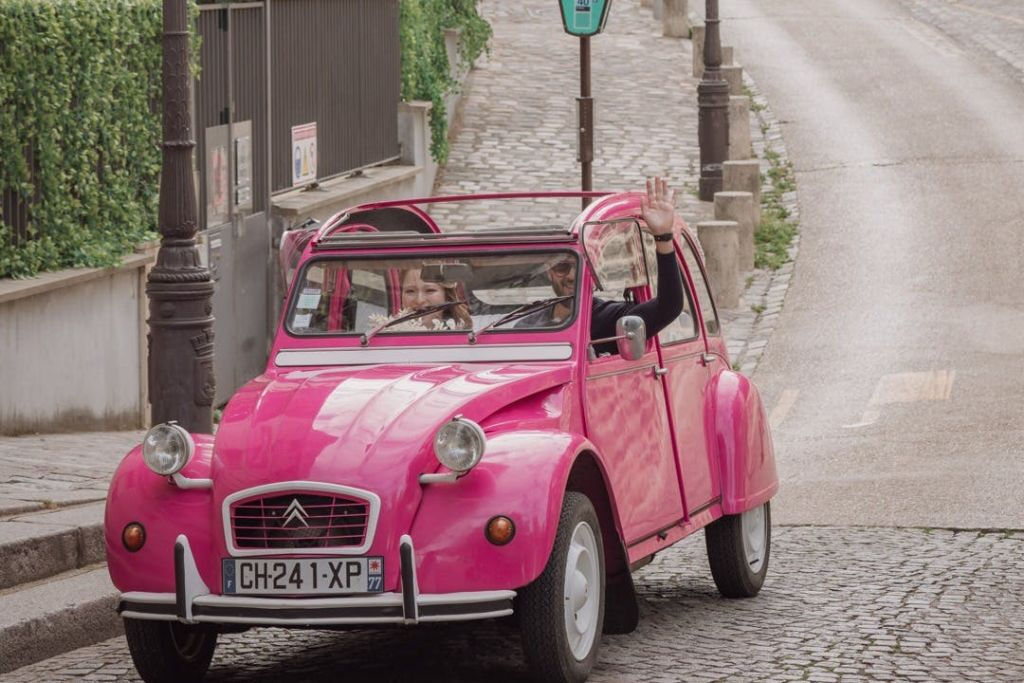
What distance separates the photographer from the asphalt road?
12.3 meters

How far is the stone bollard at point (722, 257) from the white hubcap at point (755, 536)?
1047cm

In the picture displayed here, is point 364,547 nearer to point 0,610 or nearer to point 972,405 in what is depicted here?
point 0,610

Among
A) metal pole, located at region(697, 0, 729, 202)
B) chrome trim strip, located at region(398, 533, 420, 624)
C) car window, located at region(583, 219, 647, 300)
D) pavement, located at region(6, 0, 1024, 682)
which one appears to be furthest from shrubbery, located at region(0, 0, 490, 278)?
metal pole, located at region(697, 0, 729, 202)

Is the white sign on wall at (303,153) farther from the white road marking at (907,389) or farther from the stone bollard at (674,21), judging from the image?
the stone bollard at (674,21)

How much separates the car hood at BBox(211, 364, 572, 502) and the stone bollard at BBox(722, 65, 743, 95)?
66.9 feet

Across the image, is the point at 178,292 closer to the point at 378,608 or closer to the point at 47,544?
the point at 47,544

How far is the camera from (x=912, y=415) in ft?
47.5

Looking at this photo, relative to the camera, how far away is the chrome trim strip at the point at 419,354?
7.46 metres

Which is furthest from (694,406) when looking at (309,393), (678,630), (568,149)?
(568,149)

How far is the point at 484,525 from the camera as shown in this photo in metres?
6.30

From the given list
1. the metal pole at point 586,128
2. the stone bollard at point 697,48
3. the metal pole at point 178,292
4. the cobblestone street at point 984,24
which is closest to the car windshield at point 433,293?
the metal pole at point 178,292

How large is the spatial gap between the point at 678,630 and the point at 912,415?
6.98m

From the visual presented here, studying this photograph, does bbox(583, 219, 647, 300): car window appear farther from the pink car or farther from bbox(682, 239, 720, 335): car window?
bbox(682, 239, 720, 335): car window

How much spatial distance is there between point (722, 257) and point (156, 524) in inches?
525
